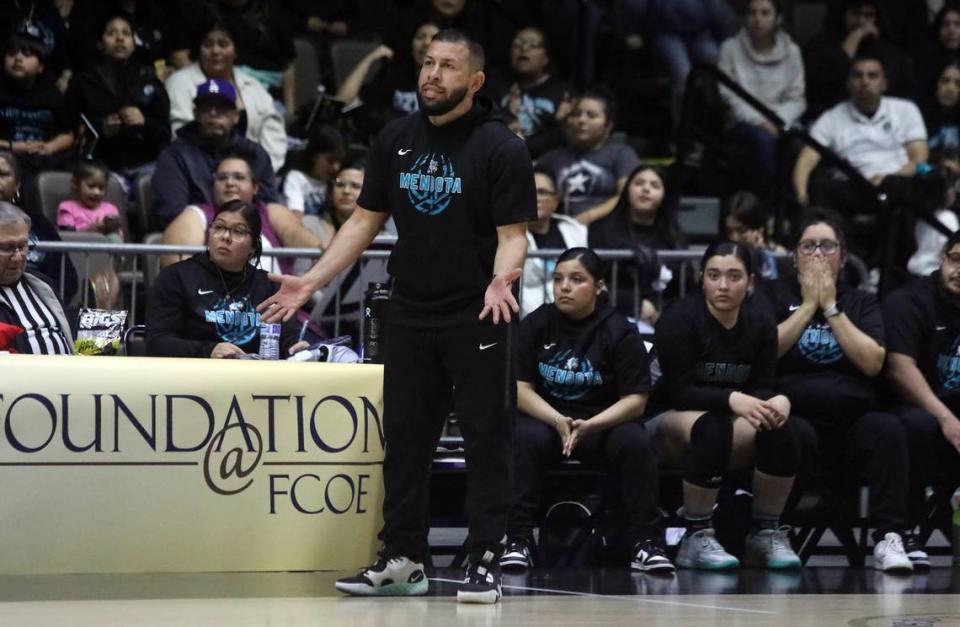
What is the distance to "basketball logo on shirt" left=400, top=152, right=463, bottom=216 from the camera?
6.34m

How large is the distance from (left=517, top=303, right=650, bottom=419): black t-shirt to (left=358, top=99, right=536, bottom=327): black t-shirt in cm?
159

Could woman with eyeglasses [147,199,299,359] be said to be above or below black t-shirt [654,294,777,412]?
above

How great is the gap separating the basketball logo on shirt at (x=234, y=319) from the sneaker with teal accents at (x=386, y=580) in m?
1.62

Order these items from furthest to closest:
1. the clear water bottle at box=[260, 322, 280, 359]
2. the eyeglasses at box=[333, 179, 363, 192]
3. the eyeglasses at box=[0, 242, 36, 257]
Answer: the eyeglasses at box=[333, 179, 363, 192] → the clear water bottle at box=[260, 322, 280, 359] → the eyeglasses at box=[0, 242, 36, 257]

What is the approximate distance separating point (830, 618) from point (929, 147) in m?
7.47

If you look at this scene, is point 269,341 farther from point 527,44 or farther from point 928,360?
point 527,44

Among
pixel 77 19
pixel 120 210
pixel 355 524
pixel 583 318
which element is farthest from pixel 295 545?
pixel 77 19

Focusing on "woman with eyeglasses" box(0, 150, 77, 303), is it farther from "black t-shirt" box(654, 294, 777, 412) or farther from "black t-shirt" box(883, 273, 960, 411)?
"black t-shirt" box(883, 273, 960, 411)

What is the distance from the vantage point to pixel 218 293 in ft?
25.5

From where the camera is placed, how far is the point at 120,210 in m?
10.1

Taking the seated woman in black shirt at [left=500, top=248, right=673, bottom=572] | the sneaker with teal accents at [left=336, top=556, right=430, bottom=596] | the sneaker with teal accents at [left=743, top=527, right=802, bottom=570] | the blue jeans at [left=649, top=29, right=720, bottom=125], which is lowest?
the sneaker with teal accents at [left=743, top=527, right=802, bottom=570]

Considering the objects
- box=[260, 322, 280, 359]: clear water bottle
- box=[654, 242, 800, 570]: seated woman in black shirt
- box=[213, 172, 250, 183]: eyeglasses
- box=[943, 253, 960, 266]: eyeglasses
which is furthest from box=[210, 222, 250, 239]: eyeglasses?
box=[943, 253, 960, 266]: eyeglasses

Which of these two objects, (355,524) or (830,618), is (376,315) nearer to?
(355,524)

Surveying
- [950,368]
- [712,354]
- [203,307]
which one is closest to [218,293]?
[203,307]
